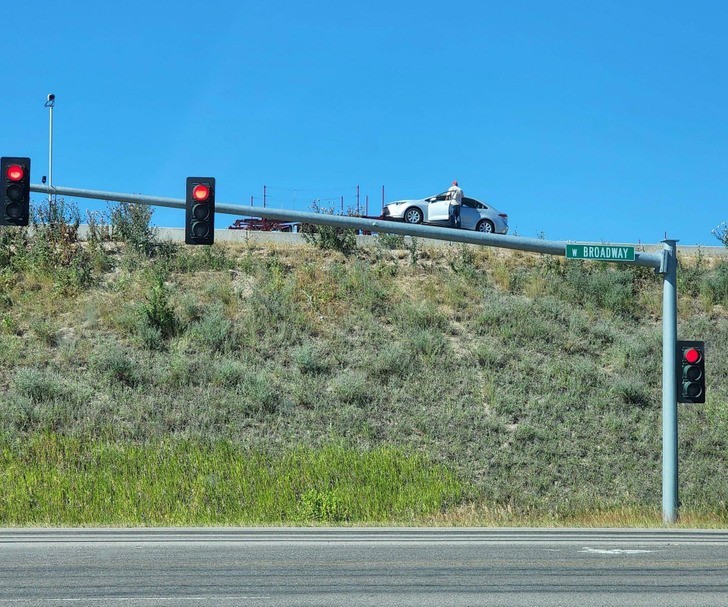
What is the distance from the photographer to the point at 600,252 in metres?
17.6

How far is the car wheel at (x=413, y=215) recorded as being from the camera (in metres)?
33.8

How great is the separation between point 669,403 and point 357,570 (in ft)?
29.3

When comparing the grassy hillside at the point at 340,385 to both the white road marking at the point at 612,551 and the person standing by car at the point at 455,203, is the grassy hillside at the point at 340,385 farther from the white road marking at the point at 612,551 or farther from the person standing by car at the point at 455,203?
the white road marking at the point at 612,551

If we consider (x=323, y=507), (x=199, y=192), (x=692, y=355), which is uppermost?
(x=199, y=192)

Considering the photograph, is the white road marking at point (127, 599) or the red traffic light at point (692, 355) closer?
the white road marking at point (127, 599)

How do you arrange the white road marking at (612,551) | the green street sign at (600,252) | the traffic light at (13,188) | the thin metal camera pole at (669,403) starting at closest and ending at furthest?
the white road marking at (612,551)
the traffic light at (13,188)
the thin metal camera pole at (669,403)
the green street sign at (600,252)

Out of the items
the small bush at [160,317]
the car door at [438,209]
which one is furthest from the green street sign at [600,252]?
the car door at [438,209]

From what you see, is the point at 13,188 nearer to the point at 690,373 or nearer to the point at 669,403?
the point at 669,403

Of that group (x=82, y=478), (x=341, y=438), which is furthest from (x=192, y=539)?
(x=341, y=438)

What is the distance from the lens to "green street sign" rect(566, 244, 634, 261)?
687 inches

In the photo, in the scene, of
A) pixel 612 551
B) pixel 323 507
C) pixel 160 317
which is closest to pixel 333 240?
pixel 160 317

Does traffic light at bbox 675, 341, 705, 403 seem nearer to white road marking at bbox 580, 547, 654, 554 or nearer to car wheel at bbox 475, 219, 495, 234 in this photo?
white road marking at bbox 580, 547, 654, 554

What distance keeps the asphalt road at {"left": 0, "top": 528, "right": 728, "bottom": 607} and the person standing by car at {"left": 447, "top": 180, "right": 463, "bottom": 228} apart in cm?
1963

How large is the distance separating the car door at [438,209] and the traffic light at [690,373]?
16.5 meters
